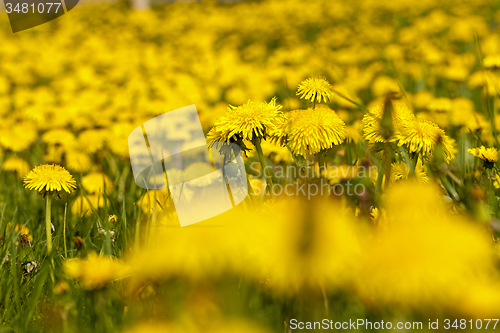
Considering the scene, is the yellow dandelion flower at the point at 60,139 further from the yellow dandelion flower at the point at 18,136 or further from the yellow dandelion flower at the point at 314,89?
the yellow dandelion flower at the point at 314,89

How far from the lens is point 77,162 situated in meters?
1.59

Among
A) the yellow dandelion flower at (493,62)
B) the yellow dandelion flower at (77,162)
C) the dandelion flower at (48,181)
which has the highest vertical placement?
the dandelion flower at (48,181)

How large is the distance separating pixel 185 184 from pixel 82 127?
4.10 ft

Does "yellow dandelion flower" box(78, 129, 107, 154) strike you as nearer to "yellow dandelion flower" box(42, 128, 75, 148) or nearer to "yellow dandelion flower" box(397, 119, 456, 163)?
"yellow dandelion flower" box(42, 128, 75, 148)

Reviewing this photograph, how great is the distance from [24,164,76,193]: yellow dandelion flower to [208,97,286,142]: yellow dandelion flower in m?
0.32

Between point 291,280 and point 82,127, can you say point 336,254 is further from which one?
point 82,127

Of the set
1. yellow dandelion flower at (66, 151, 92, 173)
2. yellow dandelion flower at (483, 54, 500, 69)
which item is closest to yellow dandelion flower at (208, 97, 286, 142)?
yellow dandelion flower at (66, 151, 92, 173)

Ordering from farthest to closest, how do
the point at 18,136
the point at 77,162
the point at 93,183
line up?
the point at 18,136
the point at 77,162
the point at 93,183

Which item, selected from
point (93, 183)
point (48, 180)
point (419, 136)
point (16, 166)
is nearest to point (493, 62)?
point (419, 136)

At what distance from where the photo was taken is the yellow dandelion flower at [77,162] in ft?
5.19

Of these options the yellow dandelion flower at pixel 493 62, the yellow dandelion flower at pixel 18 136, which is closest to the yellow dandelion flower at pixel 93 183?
the yellow dandelion flower at pixel 18 136

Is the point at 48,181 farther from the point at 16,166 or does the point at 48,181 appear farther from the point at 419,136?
the point at 16,166

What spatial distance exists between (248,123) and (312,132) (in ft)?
0.45

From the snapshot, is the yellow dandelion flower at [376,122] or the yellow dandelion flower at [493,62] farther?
the yellow dandelion flower at [493,62]
